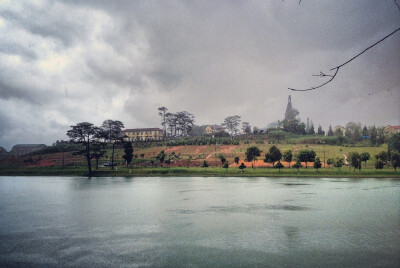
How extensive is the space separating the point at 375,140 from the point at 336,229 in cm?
10026

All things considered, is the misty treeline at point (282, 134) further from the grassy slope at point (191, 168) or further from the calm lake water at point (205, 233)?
the calm lake water at point (205, 233)

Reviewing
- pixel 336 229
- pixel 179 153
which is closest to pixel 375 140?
pixel 179 153

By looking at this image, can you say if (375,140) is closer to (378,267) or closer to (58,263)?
(378,267)

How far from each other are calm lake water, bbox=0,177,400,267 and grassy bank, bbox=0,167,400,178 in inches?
1217

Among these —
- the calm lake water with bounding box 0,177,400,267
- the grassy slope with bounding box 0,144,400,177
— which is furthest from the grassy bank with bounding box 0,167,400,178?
the calm lake water with bounding box 0,177,400,267

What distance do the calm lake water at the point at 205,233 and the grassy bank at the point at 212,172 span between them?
30.9m

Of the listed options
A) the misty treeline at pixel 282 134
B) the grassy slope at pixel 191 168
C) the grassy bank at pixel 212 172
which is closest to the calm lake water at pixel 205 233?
the grassy bank at pixel 212 172

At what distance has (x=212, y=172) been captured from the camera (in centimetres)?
6588

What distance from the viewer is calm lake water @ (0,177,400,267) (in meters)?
13.5

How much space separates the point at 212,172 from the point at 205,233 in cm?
4820

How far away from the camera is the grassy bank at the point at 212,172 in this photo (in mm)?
59094

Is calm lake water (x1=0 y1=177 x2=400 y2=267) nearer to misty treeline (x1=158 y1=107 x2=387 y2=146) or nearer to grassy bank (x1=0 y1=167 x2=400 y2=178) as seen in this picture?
grassy bank (x1=0 y1=167 x2=400 y2=178)

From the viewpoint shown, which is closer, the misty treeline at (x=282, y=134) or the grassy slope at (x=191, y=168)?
the grassy slope at (x=191, y=168)

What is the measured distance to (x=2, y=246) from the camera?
1595 cm
